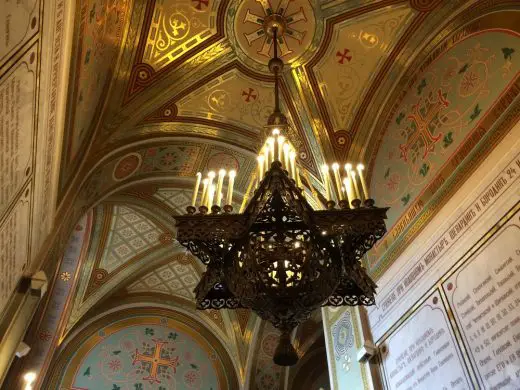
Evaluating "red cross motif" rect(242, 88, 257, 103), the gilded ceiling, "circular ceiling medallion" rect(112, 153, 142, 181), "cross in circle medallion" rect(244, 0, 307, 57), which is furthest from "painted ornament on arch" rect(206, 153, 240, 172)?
"cross in circle medallion" rect(244, 0, 307, 57)

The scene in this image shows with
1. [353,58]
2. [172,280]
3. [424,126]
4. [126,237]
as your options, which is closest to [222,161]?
[353,58]

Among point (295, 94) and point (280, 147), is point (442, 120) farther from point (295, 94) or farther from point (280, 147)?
point (280, 147)

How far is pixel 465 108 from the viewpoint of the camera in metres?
5.06

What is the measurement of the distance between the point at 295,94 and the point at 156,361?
244 inches

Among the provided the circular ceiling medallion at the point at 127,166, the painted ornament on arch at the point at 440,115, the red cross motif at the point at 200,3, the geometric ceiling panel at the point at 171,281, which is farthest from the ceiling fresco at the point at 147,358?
the red cross motif at the point at 200,3

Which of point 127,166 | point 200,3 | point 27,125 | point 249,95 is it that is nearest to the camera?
point 27,125

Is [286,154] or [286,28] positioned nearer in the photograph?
[286,154]

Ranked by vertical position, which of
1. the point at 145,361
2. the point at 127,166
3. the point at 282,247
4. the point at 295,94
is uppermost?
the point at 295,94

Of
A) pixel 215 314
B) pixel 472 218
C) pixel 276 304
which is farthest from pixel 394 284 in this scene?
pixel 215 314

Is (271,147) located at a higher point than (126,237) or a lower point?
lower

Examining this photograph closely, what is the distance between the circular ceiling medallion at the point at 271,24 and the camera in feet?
19.8

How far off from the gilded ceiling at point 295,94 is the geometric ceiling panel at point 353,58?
0.05 feet

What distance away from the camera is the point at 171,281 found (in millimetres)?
9617

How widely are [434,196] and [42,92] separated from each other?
403 cm
